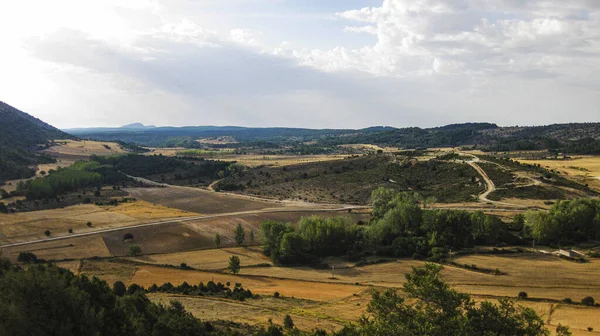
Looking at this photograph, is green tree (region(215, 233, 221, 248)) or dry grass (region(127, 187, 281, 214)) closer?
green tree (region(215, 233, 221, 248))

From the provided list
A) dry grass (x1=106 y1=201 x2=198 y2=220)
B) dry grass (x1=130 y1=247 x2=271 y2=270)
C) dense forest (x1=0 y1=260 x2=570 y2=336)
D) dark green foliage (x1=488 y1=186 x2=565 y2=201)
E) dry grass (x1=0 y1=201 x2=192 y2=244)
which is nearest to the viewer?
dense forest (x1=0 y1=260 x2=570 y2=336)

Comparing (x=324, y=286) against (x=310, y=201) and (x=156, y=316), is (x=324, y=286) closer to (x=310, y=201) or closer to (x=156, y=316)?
(x=156, y=316)

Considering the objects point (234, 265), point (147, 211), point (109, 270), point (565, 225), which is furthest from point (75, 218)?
point (565, 225)

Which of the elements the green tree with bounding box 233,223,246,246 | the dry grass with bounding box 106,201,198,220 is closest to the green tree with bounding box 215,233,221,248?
the green tree with bounding box 233,223,246,246

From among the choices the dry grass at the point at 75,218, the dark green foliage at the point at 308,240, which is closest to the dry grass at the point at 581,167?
the dark green foliage at the point at 308,240

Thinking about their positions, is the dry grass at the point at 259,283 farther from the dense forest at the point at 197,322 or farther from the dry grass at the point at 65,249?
the dense forest at the point at 197,322

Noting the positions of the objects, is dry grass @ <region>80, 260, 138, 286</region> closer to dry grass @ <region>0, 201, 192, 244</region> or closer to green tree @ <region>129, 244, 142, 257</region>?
green tree @ <region>129, 244, 142, 257</region>

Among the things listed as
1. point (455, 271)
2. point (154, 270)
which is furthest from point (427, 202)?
point (154, 270)

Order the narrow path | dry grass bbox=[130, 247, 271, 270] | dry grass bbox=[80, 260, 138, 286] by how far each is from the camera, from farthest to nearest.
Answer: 1. the narrow path
2. dry grass bbox=[130, 247, 271, 270]
3. dry grass bbox=[80, 260, 138, 286]

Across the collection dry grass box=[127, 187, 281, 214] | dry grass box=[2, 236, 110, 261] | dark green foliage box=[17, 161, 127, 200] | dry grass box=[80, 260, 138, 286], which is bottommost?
dry grass box=[80, 260, 138, 286]

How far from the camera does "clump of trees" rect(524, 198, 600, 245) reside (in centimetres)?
8038

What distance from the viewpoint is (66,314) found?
98.3 feet

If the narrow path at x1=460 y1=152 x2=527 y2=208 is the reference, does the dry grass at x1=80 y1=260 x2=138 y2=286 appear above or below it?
below

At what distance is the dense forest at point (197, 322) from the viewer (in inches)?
1003
